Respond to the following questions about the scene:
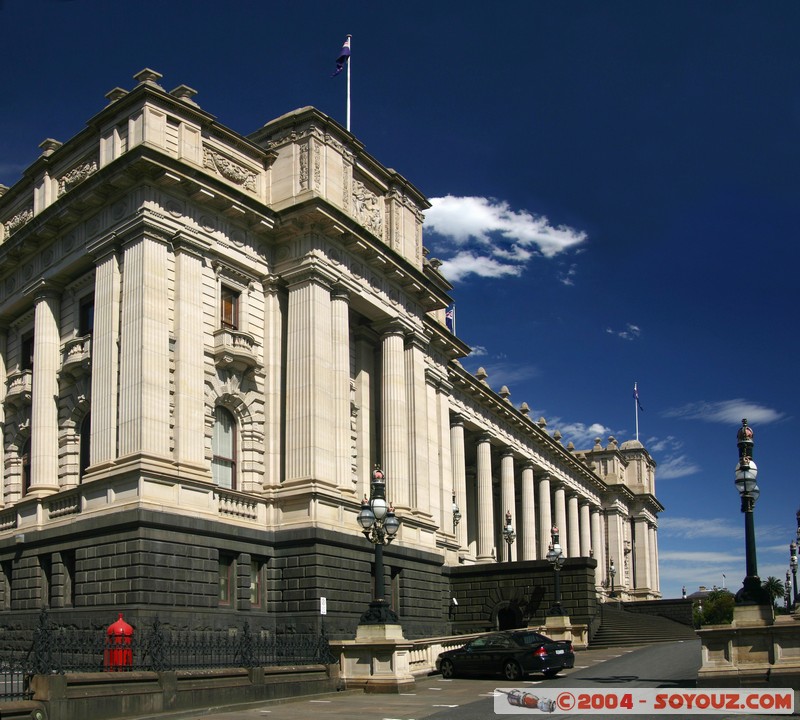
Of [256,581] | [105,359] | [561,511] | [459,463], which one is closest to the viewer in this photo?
[105,359]

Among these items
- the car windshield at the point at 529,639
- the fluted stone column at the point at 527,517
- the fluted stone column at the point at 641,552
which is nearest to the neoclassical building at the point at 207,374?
the car windshield at the point at 529,639

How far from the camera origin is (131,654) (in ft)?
69.2

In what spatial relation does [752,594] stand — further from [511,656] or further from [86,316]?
[86,316]

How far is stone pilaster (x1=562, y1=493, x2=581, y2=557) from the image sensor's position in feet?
268

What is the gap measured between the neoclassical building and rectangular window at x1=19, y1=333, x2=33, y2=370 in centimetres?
9

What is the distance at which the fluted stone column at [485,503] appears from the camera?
193 ft

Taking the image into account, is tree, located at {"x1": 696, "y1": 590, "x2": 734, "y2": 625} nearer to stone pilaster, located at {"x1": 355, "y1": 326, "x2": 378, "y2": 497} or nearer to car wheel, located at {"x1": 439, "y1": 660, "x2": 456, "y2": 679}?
stone pilaster, located at {"x1": 355, "y1": 326, "x2": 378, "y2": 497}

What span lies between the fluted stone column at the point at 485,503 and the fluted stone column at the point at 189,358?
3011 cm

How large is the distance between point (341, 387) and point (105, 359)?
9025mm

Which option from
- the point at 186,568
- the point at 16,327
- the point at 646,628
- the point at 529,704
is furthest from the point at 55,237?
the point at 646,628

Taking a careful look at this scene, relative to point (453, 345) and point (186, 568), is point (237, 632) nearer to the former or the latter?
point (186, 568)

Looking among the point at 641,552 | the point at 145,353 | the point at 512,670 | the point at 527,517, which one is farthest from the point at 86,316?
the point at 641,552

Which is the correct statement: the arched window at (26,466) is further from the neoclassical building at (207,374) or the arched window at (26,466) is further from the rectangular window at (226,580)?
the rectangular window at (226,580)

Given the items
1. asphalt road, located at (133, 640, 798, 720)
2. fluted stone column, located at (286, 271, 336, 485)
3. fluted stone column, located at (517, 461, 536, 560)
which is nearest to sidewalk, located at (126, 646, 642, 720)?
asphalt road, located at (133, 640, 798, 720)
